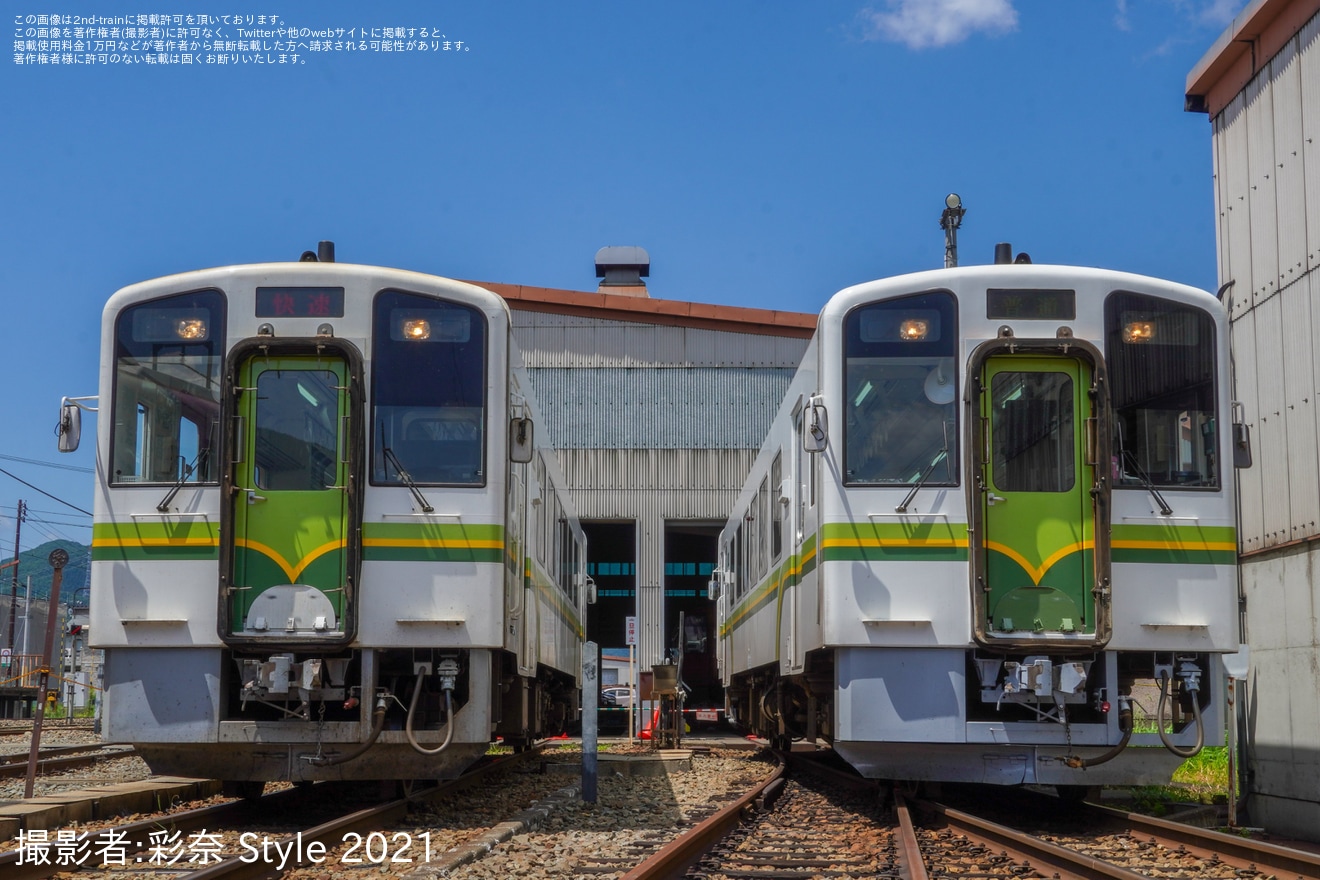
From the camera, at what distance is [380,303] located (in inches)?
316

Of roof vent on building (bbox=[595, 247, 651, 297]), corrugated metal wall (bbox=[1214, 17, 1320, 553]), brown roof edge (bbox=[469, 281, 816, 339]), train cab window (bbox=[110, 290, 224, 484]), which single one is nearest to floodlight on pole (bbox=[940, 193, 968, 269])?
corrugated metal wall (bbox=[1214, 17, 1320, 553])

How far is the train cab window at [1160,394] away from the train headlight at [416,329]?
4.02m

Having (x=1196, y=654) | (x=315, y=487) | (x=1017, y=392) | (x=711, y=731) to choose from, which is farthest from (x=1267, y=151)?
(x=711, y=731)

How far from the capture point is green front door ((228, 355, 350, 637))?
764cm

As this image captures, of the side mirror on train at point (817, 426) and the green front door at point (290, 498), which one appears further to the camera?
the side mirror on train at point (817, 426)

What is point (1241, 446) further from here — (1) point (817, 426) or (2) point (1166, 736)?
(1) point (817, 426)

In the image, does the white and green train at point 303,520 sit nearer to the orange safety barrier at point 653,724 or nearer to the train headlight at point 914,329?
the train headlight at point 914,329

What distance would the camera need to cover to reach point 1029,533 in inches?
310

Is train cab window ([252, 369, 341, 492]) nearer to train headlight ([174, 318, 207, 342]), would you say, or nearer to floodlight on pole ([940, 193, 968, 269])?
train headlight ([174, 318, 207, 342])

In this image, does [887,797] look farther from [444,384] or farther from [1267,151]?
[1267,151]

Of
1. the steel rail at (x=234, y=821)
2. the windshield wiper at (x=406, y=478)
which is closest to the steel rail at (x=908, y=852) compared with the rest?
the steel rail at (x=234, y=821)

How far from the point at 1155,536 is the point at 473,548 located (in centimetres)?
394

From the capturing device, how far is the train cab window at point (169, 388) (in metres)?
7.87

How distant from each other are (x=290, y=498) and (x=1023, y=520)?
4233 millimetres
